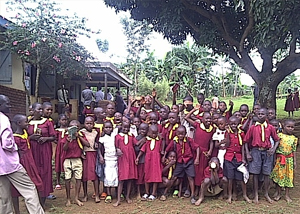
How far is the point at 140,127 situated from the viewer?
5.30 metres

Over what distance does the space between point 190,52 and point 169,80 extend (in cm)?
250

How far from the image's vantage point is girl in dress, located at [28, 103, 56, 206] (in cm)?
466

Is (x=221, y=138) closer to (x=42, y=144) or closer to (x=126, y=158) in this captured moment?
(x=126, y=158)

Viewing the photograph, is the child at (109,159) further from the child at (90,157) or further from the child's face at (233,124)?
the child's face at (233,124)

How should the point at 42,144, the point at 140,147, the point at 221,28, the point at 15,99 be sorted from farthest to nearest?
the point at 221,28 → the point at 15,99 → the point at 140,147 → the point at 42,144

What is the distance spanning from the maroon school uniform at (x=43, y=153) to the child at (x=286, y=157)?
3.28 metres

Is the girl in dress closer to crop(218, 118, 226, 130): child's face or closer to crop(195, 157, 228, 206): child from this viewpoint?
crop(195, 157, 228, 206): child

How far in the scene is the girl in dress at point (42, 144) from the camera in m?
4.66

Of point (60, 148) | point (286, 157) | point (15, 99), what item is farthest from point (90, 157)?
point (15, 99)

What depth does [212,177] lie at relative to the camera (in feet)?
16.7

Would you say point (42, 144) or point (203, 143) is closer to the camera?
point (42, 144)

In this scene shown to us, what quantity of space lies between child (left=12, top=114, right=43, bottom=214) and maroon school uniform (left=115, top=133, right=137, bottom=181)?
119cm

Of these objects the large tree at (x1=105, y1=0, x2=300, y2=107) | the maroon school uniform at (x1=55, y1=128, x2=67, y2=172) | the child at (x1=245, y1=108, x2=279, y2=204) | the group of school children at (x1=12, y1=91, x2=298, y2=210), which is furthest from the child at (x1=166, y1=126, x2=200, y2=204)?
the large tree at (x1=105, y1=0, x2=300, y2=107)

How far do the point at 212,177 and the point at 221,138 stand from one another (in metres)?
0.58
